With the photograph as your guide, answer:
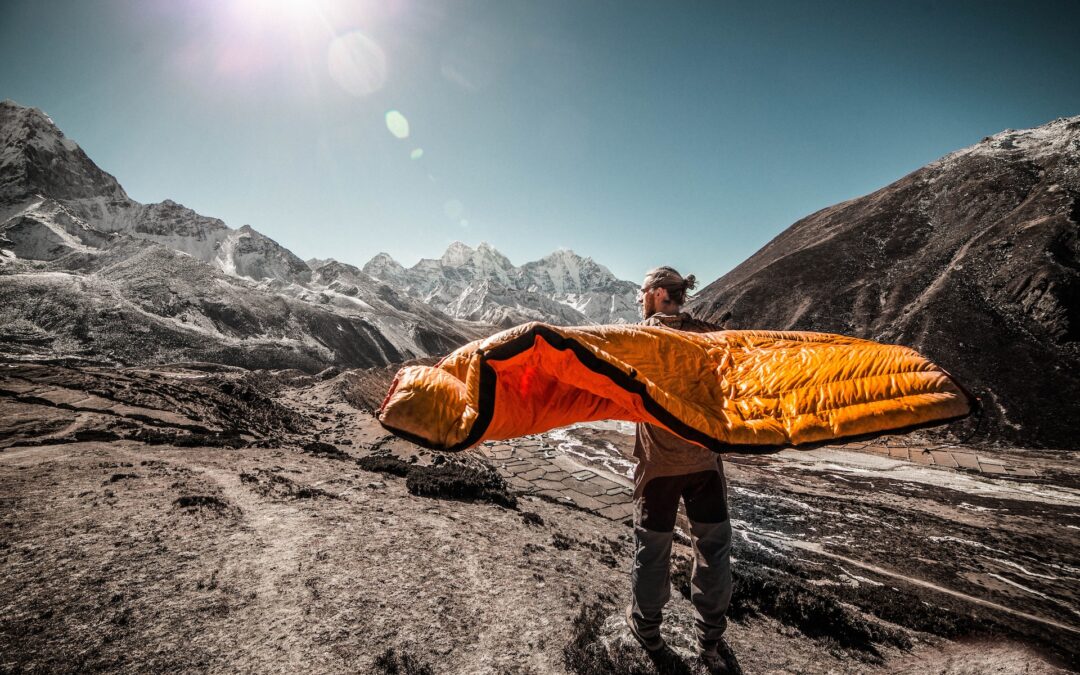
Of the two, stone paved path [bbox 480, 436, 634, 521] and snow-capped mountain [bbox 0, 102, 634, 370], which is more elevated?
snow-capped mountain [bbox 0, 102, 634, 370]

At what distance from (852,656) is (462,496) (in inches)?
278

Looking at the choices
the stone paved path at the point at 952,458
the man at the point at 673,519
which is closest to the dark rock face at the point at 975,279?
the stone paved path at the point at 952,458

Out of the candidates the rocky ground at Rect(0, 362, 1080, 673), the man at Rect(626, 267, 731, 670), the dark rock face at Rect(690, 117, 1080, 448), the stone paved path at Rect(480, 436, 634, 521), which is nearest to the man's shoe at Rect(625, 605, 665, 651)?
the man at Rect(626, 267, 731, 670)

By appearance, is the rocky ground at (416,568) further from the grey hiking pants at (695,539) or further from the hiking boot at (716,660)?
the grey hiking pants at (695,539)

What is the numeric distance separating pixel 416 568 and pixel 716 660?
3.72m

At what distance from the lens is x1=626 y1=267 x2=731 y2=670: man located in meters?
3.24

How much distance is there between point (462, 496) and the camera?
354 inches

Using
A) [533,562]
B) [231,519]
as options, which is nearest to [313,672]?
[533,562]

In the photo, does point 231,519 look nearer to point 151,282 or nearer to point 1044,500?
point 1044,500

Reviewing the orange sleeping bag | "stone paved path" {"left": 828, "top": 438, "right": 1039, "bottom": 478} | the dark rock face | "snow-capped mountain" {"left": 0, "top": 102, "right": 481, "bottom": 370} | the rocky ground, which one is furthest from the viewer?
"snow-capped mountain" {"left": 0, "top": 102, "right": 481, "bottom": 370}

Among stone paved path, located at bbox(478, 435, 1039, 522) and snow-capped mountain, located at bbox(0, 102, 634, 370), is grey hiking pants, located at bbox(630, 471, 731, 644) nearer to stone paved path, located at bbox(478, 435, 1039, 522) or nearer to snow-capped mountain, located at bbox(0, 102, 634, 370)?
stone paved path, located at bbox(478, 435, 1039, 522)

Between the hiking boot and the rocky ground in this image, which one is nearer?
the hiking boot

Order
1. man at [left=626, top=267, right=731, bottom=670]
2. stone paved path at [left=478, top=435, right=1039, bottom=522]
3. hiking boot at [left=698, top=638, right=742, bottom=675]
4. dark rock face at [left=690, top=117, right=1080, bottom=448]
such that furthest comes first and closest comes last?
dark rock face at [left=690, top=117, right=1080, bottom=448], stone paved path at [left=478, top=435, right=1039, bottom=522], hiking boot at [left=698, top=638, right=742, bottom=675], man at [left=626, top=267, right=731, bottom=670]

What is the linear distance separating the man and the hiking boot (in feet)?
0.06
